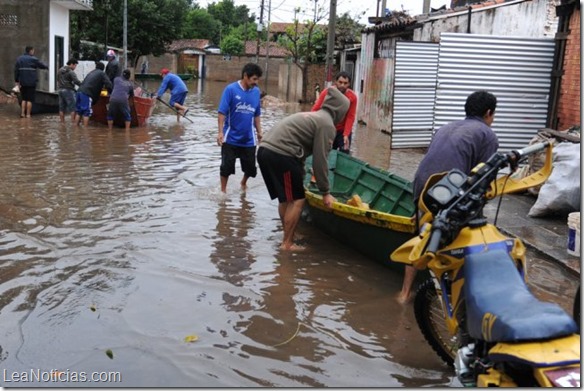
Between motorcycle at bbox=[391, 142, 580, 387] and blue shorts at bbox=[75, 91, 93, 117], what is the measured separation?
1322 cm

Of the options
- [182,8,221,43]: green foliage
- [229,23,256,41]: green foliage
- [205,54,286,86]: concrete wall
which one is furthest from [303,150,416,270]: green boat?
Result: [182,8,221,43]: green foliage

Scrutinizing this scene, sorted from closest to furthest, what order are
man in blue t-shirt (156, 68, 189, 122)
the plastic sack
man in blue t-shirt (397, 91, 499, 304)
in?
1. man in blue t-shirt (397, 91, 499, 304)
2. the plastic sack
3. man in blue t-shirt (156, 68, 189, 122)

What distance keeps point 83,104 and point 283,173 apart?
35.5ft

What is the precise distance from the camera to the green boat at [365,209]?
18.2 feet

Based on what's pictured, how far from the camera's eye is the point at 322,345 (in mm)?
4363

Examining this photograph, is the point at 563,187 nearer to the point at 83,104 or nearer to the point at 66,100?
the point at 83,104

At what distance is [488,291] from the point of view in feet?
9.85

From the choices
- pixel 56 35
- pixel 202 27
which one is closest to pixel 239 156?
pixel 56 35

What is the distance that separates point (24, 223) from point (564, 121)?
7.95 m

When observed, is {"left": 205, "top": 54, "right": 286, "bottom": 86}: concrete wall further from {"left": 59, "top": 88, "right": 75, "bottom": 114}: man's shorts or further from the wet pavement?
the wet pavement

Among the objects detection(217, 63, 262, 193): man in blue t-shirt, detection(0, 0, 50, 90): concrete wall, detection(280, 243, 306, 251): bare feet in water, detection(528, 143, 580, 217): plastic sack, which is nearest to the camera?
detection(280, 243, 306, 251): bare feet in water

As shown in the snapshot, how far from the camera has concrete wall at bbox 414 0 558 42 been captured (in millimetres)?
10789

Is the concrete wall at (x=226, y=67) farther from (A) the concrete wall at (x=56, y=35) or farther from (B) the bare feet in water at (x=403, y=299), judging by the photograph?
(B) the bare feet in water at (x=403, y=299)

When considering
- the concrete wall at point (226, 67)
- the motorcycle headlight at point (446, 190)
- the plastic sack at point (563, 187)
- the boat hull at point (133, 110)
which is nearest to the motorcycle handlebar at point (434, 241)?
the motorcycle headlight at point (446, 190)
